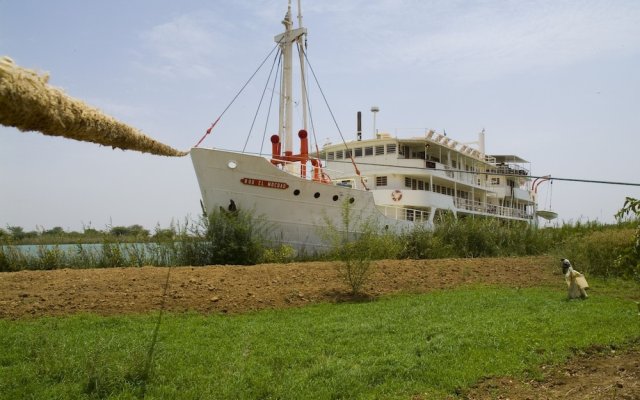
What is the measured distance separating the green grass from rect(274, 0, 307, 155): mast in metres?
10.8

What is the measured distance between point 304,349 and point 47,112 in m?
4.61

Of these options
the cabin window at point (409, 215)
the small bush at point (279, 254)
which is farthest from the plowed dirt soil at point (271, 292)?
the cabin window at point (409, 215)

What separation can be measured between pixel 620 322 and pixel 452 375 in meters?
4.41

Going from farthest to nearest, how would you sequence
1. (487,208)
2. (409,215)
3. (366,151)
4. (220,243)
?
1. (487,208)
2. (366,151)
3. (409,215)
4. (220,243)

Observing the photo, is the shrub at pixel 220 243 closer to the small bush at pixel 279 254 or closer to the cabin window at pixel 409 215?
the small bush at pixel 279 254

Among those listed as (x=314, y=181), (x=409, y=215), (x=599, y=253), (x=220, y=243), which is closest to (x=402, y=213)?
(x=409, y=215)

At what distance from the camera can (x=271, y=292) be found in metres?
10.7

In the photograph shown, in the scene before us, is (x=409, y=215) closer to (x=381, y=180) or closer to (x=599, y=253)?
(x=381, y=180)

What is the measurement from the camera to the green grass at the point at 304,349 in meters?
5.44

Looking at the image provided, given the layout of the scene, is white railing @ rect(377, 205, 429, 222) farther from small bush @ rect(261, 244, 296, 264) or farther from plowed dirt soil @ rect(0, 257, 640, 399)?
plowed dirt soil @ rect(0, 257, 640, 399)

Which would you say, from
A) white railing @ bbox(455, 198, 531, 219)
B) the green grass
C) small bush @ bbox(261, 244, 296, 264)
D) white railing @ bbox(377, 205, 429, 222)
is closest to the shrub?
small bush @ bbox(261, 244, 296, 264)

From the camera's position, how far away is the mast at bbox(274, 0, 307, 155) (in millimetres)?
19516

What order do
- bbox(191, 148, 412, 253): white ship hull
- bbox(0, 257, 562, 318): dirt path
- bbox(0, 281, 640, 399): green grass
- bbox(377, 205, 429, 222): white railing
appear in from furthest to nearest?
bbox(377, 205, 429, 222): white railing < bbox(191, 148, 412, 253): white ship hull < bbox(0, 257, 562, 318): dirt path < bbox(0, 281, 640, 399): green grass

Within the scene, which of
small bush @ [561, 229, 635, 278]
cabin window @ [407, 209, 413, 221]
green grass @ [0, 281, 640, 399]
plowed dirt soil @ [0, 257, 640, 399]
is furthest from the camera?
cabin window @ [407, 209, 413, 221]
